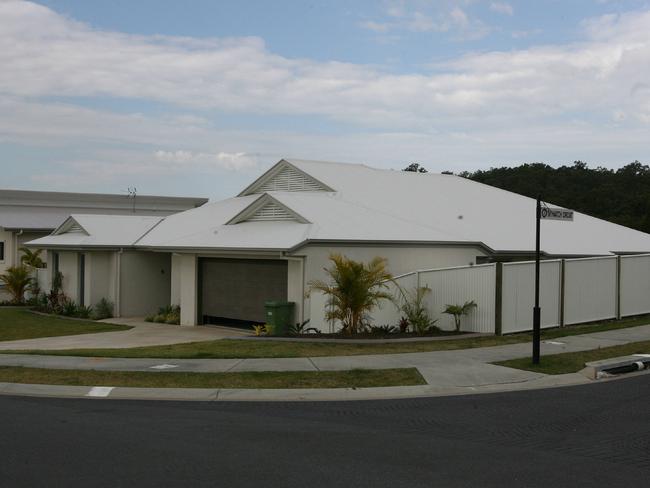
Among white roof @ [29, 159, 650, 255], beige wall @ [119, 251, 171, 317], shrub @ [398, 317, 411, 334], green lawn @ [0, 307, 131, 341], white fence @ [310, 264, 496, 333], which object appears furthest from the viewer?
beige wall @ [119, 251, 171, 317]

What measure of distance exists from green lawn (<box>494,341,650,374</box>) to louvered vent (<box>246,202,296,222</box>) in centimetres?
1058

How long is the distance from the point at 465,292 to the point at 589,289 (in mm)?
5097

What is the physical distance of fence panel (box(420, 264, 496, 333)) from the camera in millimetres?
20844

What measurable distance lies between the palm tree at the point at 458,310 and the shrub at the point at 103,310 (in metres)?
14.8

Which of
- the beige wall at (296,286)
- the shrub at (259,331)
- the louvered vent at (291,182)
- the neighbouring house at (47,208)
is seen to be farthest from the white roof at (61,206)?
the beige wall at (296,286)

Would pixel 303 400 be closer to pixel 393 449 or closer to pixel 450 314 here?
pixel 393 449

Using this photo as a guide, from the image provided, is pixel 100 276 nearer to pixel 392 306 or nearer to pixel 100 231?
pixel 100 231

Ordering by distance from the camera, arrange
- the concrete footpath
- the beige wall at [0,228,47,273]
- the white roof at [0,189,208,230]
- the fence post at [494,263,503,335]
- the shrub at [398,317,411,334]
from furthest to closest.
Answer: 1. the white roof at [0,189,208,230]
2. the beige wall at [0,228,47,273]
3. the shrub at [398,317,411,334]
4. the fence post at [494,263,503,335]
5. the concrete footpath

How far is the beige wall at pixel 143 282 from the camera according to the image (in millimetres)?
30312

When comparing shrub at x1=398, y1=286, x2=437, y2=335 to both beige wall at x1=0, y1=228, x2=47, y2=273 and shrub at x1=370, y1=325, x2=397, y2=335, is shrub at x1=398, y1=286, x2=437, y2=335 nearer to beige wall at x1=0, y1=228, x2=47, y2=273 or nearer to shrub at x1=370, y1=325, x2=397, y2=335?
shrub at x1=370, y1=325, x2=397, y2=335

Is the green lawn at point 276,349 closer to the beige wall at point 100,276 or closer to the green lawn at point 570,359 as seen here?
the green lawn at point 570,359

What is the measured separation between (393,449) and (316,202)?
18300 millimetres

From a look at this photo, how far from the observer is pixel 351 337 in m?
19.8

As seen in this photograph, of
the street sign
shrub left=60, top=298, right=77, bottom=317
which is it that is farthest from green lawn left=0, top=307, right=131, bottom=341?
the street sign
